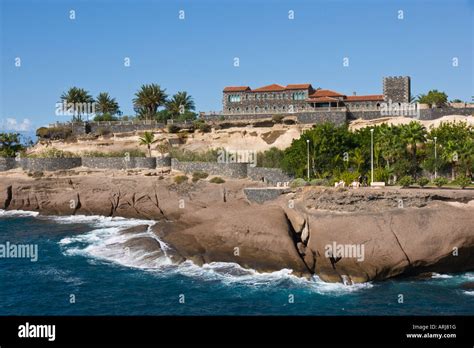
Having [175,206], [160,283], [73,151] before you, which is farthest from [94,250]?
[73,151]

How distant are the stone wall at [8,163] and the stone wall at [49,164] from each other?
A: 2295 millimetres

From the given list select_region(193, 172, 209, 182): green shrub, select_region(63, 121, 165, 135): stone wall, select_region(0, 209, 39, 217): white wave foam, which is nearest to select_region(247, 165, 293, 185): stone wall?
select_region(193, 172, 209, 182): green shrub

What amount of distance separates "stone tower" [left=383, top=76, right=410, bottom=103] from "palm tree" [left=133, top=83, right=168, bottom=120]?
36412mm

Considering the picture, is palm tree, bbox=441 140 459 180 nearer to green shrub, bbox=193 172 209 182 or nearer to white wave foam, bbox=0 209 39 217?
green shrub, bbox=193 172 209 182

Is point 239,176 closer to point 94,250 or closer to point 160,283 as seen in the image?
point 94,250

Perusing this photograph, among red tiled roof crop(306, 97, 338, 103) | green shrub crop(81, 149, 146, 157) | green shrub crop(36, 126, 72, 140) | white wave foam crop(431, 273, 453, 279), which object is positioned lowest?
white wave foam crop(431, 273, 453, 279)

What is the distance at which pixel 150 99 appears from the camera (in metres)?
86.1

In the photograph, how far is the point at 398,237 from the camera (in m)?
34.1

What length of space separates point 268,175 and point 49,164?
2918 centimetres

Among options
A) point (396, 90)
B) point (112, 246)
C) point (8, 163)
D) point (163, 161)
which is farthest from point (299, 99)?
point (112, 246)

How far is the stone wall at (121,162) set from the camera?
62.6 meters

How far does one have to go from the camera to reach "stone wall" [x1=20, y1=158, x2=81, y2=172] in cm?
6419

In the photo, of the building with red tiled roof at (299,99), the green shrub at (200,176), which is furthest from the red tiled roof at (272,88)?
the green shrub at (200,176)

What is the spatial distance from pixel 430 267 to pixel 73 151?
183ft
